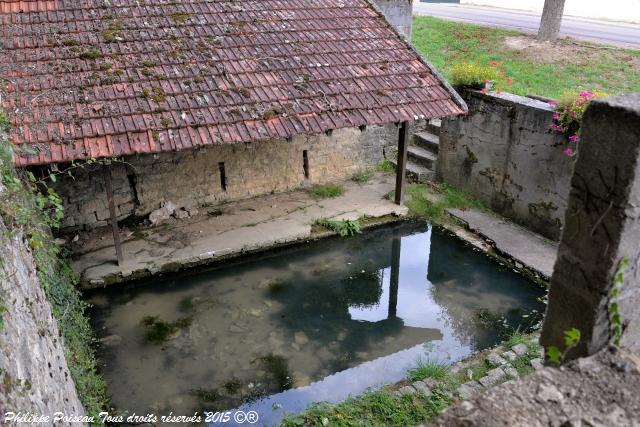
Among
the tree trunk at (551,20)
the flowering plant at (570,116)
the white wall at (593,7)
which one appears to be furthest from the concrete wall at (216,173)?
the white wall at (593,7)

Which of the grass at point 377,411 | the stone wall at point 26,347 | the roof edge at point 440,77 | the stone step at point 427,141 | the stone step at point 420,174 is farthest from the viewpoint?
the stone step at point 427,141

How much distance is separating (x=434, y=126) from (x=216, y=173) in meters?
4.75

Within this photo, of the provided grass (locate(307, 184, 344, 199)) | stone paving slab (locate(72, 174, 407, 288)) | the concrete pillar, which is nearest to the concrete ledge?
the concrete pillar

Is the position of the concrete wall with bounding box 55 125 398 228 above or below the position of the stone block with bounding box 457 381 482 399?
above

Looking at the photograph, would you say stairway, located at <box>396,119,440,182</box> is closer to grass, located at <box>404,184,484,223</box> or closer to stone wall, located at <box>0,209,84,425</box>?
grass, located at <box>404,184,484,223</box>

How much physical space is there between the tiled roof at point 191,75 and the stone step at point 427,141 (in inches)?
98.7

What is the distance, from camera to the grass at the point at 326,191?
9.88 metres

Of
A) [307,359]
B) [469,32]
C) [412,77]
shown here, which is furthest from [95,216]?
[469,32]

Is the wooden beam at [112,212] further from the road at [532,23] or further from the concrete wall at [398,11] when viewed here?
the road at [532,23]

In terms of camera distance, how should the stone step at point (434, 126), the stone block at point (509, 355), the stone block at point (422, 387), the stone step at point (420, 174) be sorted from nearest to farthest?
the stone block at point (422, 387) < the stone block at point (509, 355) < the stone step at point (420, 174) < the stone step at point (434, 126)

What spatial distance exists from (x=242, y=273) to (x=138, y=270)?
1.49 m

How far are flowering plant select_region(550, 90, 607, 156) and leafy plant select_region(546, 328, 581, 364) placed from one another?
5.80 meters

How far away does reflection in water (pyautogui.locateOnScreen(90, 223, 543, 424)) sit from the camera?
18.4 ft

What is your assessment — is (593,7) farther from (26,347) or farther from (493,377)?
(26,347)
